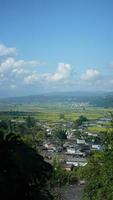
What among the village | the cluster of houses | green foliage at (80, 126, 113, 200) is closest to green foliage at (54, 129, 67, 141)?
the village

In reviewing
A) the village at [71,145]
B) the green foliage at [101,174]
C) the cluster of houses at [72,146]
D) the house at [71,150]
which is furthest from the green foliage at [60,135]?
the green foliage at [101,174]

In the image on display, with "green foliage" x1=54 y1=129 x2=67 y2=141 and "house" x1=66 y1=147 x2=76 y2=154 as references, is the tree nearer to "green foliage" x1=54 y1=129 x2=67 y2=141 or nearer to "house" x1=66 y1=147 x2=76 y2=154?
"house" x1=66 y1=147 x2=76 y2=154

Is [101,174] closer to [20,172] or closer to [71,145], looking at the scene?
[20,172]

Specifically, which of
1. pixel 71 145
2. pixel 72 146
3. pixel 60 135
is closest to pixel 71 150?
pixel 72 146

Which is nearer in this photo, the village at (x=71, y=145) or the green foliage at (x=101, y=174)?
the green foliage at (x=101, y=174)

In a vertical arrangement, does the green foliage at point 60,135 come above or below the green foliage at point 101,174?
below

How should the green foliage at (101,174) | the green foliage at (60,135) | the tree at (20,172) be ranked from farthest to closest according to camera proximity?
the green foliage at (60,135) → the green foliage at (101,174) → the tree at (20,172)

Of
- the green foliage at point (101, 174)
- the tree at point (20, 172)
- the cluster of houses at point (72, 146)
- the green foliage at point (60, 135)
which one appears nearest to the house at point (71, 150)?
the cluster of houses at point (72, 146)

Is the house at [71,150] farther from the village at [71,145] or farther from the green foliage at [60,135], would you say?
the green foliage at [60,135]

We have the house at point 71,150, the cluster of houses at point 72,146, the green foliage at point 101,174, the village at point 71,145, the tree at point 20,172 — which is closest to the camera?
the tree at point 20,172

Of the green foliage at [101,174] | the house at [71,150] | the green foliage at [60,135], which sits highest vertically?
the green foliage at [101,174]
